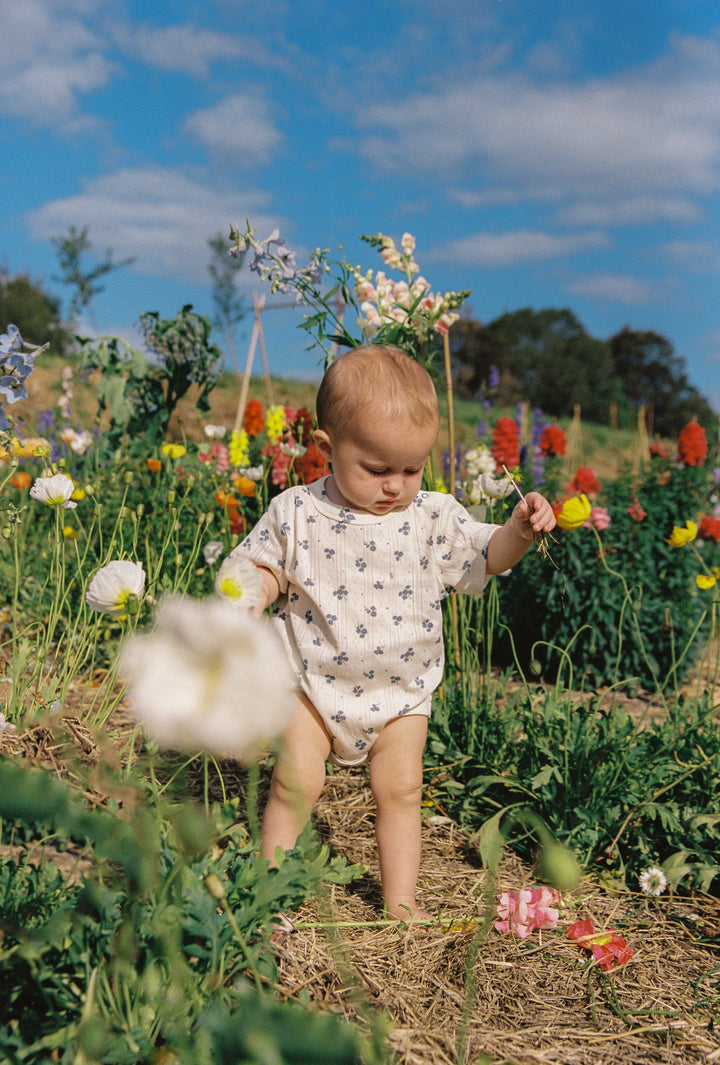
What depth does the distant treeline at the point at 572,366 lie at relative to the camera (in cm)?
2700

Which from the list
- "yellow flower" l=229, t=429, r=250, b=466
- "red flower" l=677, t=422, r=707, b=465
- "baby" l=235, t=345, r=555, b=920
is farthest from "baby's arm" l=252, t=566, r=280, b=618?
"red flower" l=677, t=422, r=707, b=465

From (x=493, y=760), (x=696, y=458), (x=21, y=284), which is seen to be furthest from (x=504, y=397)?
(x=493, y=760)

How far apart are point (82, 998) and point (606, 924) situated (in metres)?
1.27

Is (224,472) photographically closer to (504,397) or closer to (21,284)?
(21,284)

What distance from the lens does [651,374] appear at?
3106 centimetres

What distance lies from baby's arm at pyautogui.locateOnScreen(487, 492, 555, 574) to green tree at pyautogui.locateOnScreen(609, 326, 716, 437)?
2826 centimetres

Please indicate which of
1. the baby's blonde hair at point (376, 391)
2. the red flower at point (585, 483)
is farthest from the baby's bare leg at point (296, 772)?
the red flower at point (585, 483)

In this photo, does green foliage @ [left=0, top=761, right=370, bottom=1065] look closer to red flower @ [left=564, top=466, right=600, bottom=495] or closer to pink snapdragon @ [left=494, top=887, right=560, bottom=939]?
pink snapdragon @ [left=494, top=887, right=560, bottom=939]

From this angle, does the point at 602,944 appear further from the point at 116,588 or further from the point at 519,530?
the point at 116,588

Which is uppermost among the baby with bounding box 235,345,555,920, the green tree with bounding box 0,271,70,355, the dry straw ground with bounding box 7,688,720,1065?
the green tree with bounding box 0,271,70,355

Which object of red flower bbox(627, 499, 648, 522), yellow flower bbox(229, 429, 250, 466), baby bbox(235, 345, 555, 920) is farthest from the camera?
yellow flower bbox(229, 429, 250, 466)

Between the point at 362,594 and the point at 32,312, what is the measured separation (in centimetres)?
1801

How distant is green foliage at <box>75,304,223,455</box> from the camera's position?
165 inches

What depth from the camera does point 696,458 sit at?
3.97 meters
